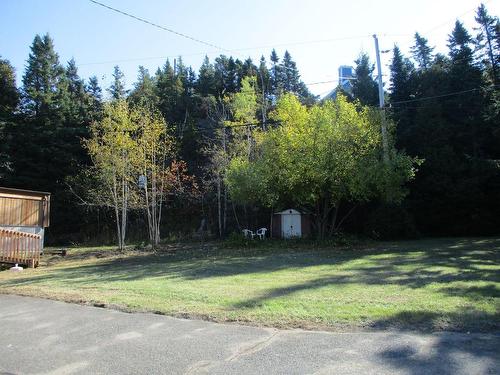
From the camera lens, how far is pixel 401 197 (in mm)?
23000

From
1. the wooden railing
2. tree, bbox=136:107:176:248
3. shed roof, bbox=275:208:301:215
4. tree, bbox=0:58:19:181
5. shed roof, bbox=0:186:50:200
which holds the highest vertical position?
tree, bbox=0:58:19:181

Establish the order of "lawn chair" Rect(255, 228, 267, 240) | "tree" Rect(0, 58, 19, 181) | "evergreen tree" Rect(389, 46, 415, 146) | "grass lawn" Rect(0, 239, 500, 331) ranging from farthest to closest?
"evergreen tree" Rect(389, 46, 415, 146)
"tree" Rect(0, 58, 19, 181)
"lawn chair" Rect(255, 228, 267, 240)
"grass lawn" Rect(0, 239, 500, 331)

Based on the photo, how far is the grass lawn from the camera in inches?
259

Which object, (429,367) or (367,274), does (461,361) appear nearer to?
(429,367)

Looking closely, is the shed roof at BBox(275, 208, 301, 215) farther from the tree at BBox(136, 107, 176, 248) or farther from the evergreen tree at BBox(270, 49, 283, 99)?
the evergreen tree at BBox(270, 49, 283, 99)

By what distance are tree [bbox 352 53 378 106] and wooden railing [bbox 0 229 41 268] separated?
27.8 meters

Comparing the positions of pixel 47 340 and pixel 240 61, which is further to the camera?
pixel 240 61

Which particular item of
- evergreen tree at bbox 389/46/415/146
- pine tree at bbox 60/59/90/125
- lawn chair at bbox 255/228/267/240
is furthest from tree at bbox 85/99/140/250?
evergreen tree at bbox 389/46/415/146

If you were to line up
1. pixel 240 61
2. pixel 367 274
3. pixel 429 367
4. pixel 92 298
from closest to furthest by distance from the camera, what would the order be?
pixel 429 367, pixel 92 298, pixel 367 274, pixel 240 61

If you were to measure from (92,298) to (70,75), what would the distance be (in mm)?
61556

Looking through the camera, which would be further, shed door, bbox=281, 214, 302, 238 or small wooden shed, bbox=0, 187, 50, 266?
shed door, bbox=281, 214, 302, 238

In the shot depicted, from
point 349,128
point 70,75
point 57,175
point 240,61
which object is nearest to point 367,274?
point 349,128

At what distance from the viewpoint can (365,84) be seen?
47.8 metres

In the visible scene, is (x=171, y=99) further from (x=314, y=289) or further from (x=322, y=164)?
(x=314, y=289)
